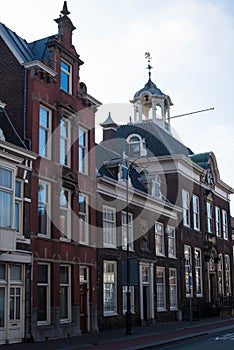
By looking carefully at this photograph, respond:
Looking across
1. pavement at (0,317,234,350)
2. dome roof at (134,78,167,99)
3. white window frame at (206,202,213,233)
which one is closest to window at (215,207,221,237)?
white window frame at (206,202,213,233)

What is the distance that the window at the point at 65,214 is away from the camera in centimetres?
2492

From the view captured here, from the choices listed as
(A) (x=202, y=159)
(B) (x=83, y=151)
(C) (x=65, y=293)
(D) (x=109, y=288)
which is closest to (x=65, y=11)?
(B) (x=83, y=151)

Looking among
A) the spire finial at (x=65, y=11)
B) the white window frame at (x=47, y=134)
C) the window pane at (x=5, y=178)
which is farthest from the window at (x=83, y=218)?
the spire finial at (x=65, y=11)

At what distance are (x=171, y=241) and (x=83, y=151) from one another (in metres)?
13.4

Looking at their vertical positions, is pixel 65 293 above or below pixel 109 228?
below

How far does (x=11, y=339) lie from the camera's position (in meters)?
20.5

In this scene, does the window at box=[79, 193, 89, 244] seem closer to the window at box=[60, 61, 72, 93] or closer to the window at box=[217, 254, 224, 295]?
the window at box=[60, 61, 72, 93]

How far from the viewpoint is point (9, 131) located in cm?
2280

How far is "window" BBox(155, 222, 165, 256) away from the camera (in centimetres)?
3559

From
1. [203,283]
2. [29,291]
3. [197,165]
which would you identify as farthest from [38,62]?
[203,283]

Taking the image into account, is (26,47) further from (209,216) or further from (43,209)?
(209,216)

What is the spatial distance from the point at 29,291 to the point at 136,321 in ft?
37.0

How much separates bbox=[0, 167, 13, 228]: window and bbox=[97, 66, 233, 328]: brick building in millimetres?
7051

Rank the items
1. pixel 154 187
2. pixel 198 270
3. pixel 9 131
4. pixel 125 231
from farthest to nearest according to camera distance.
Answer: pixel 198 270 → pixel 154 187 → pixel 125 231 → pixel 9 131
